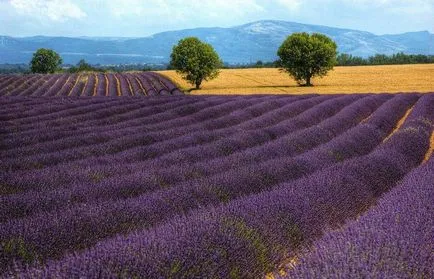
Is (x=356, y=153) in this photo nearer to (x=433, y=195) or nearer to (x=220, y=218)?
(x=433, y=195)

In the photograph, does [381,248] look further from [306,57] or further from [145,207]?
[306,57]

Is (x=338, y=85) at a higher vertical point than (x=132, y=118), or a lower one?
lower

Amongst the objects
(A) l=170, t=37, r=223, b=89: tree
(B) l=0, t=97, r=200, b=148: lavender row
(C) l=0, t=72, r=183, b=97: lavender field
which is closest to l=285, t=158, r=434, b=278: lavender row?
(B) l=0, t=97, r=200, b=148: lavender row

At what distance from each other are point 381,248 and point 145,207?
219 centimetres

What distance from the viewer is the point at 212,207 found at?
396cm

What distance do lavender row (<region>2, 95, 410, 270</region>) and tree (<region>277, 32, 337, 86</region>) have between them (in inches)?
1353

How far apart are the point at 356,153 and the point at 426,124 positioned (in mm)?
4624

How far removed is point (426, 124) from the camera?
12.1 meters

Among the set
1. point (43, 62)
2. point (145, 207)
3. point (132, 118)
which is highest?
point (145, 207)

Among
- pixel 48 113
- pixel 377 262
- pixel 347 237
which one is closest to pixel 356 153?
pixel 347 237

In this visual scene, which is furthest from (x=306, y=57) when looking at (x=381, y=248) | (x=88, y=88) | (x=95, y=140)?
(x=381, y=248)

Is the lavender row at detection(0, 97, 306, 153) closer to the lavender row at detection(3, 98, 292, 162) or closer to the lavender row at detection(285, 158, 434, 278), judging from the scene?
the lavender row at detection(3, 98, 292, 162)

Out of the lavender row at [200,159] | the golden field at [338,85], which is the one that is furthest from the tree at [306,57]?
the lavender row at [200,159]

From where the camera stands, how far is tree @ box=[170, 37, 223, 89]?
3969 centimetres
